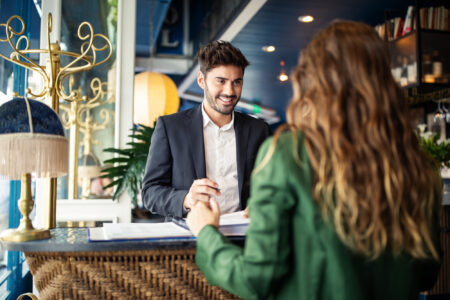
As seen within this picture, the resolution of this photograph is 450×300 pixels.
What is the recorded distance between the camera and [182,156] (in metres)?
1.96

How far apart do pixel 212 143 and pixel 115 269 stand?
3.00ft

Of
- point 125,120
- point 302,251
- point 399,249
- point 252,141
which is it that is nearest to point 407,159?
point 399,249

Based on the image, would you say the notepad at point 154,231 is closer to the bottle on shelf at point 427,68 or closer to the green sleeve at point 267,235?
the green sleeve at point 267,235

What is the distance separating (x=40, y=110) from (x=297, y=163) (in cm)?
85

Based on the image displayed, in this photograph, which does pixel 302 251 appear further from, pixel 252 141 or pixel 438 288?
pixel 438 288

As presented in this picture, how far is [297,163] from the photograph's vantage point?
87 centimetres

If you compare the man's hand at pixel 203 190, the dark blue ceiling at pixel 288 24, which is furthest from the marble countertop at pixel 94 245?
the dark blue ceiling at pixel 288 24

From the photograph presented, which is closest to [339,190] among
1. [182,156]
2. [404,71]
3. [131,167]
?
[182,156]

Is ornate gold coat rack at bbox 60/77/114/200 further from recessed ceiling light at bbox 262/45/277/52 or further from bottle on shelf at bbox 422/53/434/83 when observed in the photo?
recessed ceiling light at bbox 262/45/277/52

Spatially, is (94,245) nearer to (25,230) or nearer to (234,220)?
(25,230)

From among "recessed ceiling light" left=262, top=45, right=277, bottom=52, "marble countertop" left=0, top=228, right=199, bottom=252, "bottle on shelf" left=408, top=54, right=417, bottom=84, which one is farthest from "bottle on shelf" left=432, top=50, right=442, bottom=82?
"marble countertop" left=0, top=228, right=199, bottom=252

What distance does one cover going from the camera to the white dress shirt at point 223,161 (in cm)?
200

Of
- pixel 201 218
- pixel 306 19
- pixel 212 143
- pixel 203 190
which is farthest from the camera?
pixel 306 19

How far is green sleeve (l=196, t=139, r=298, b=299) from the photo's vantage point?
867 millimetres
